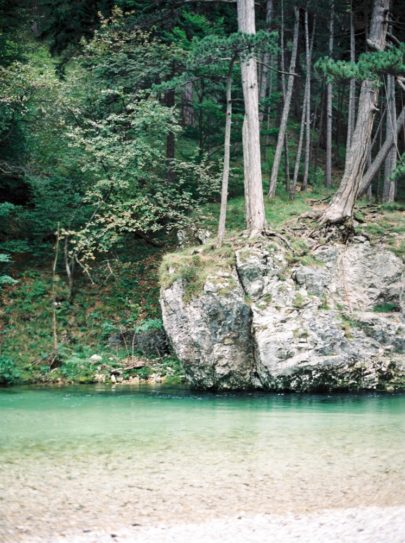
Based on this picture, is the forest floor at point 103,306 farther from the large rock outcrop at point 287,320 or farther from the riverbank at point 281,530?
the riverbank at point 281,530

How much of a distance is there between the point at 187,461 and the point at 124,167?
1313 cm

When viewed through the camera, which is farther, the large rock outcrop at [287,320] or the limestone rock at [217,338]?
the limestone rock at [217,338]

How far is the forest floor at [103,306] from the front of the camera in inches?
609

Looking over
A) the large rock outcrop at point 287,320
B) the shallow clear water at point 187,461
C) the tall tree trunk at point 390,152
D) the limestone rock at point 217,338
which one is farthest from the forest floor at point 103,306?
the shallow clear water at point 187,461

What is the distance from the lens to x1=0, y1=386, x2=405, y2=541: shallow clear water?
476 centimetres

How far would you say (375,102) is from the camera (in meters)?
16.0

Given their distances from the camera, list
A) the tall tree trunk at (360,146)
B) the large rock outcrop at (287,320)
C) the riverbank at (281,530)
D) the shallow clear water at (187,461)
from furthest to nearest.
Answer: the tall tree trunk at (360,146), the large rock outcrop at (287,320), the shallow clear water at (187,461), the riverbank at (281,530)

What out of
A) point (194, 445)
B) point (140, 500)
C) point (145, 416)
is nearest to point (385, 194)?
point (145, 416)

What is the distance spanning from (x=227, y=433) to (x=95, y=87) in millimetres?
14647

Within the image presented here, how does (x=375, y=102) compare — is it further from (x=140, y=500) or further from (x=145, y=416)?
(x=140, y=500)

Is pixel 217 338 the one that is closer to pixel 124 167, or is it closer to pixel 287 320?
pixel 287 320

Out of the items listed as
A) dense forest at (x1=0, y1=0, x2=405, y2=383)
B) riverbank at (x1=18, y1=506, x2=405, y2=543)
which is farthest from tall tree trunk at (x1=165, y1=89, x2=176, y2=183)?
riverbank at (x1=18, y1=506, x2=405, y2=543)

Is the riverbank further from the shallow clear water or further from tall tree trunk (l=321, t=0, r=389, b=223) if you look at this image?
tall tree trunk (l=321, t=0, r=389, b=223)

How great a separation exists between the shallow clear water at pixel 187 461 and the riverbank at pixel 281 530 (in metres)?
0.19
